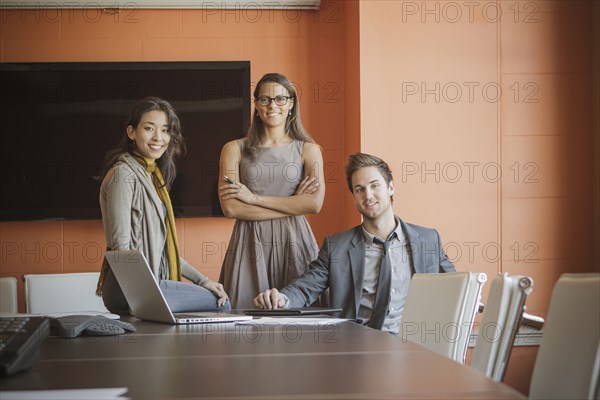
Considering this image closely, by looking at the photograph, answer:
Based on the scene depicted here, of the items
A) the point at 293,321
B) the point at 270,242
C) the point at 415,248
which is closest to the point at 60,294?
the point at 270,242

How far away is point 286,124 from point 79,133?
1.56 meters

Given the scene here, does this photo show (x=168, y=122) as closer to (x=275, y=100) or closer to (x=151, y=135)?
(x=151, y=135)

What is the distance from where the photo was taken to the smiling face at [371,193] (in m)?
3.53

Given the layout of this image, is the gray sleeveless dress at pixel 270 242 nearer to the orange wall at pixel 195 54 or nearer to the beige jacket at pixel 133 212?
the beige jacket at pixel 133 212

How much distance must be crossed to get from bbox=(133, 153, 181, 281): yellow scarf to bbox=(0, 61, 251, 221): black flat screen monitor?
1.65m

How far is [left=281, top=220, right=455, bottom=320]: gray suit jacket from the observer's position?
3.48 metres

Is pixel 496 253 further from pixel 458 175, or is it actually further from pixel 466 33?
pixel 466 33

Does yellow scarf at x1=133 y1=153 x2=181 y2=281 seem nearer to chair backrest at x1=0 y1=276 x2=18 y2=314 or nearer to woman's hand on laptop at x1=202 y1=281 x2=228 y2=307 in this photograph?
woman's hand on laptop at x1=202 y1=281 x2=228 y2=307

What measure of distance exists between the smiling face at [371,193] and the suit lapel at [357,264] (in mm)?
112

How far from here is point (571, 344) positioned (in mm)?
1465

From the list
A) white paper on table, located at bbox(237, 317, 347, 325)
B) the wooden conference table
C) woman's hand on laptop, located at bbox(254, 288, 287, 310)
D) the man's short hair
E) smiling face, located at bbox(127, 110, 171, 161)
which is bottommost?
woman's hand on laptop, located at bbox(254, 288, 287, 310)

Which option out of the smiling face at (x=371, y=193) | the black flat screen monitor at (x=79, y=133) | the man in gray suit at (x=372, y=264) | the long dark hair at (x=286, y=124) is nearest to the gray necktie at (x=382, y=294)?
the man in gray suit at (x=372, y=264)

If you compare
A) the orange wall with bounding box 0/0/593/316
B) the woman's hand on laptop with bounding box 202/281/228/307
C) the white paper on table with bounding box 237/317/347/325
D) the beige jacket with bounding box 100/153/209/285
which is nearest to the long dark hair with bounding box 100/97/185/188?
the beige jacket with bounding box 100/153/209/285

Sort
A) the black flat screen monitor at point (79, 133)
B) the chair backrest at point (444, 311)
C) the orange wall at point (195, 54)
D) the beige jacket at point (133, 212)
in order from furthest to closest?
the orange wall at point (195, 54)
the black flat screen monitor at point (79, 133)
the beige jacket at point (133, 212)
the chair backrest at point (444, 311)
